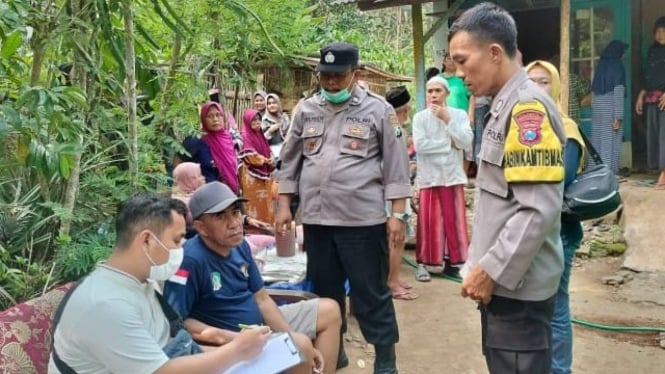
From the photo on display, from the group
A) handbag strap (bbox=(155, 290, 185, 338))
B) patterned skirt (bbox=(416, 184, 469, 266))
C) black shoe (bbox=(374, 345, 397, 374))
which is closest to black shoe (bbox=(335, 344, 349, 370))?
black shoe (bbox=(374, 345, 397, 374))

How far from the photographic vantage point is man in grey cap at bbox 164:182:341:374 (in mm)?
2783

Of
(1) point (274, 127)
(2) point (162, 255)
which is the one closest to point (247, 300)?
(2) point (162, 255)

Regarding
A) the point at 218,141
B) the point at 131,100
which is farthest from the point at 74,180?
the point at 218,141

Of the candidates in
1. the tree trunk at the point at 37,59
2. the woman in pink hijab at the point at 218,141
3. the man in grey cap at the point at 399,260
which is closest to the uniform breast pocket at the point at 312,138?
the tree trunk at the point at 37,59

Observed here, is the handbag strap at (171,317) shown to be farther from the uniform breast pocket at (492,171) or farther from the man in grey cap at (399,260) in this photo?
the man in grey cap at (399,260)

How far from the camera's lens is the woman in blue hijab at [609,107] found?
7.71 meters

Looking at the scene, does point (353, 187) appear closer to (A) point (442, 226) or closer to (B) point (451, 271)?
(A) point (442, 226)

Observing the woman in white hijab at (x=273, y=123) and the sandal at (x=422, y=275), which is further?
the woman in white hijab at (x=273, y=123)

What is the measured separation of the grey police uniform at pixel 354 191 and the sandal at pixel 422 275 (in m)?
2.20

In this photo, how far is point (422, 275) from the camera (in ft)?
19.1

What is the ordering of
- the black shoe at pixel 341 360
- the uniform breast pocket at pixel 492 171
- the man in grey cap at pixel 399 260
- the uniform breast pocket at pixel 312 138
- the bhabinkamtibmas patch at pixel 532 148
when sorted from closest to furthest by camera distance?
the bhabinkamtibmas patch at pixel 532 148 < the uniform breast pocket at pixel 492 171 < the uniform breast pocket at pixel 312 138 < the black shoe at pixel 341 360 < the man in grey cap at pixel 399 260

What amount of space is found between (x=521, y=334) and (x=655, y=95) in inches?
250

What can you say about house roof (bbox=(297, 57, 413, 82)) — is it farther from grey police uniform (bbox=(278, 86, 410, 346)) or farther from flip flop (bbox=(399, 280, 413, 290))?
grey police uniform (bbox=(278, 86, 410, 346))

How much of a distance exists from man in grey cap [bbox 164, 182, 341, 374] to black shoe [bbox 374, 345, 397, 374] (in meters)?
0.60
